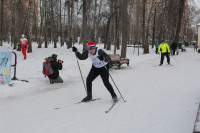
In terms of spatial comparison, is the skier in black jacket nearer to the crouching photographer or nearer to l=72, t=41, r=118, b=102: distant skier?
the crouching photographer

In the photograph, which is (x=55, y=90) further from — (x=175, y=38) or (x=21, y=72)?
(x=175, y=38)

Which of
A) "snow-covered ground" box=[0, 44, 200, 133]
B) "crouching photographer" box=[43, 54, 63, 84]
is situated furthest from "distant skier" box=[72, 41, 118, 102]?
A: "crouching photographer" box=[43, 54, 63, 84]

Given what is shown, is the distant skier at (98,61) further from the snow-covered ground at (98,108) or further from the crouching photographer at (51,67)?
the crouching photographer at (51,67)

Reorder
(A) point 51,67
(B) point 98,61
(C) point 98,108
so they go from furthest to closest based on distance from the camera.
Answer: (A) point 51,67, (B) point 98,61, (C) point 98,108

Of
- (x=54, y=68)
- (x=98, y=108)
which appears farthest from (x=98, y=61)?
(x=54, y=68)

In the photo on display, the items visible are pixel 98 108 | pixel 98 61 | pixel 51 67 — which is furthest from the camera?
pixel 51 67

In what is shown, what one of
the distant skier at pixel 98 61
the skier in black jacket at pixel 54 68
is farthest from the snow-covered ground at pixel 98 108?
the distant skier at pixel 98 61

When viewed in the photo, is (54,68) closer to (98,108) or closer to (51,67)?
(51,67)

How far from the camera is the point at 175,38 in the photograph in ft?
85.5

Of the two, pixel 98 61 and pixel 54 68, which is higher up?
pixel 98 61

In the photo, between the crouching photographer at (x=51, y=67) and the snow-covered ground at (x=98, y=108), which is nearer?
the snow-covered ground at (x=98, y=108)

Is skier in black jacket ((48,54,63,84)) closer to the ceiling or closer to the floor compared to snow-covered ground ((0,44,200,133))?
closer to the ceiling

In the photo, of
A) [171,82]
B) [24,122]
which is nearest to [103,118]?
[24,122]

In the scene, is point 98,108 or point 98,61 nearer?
point 98,108
